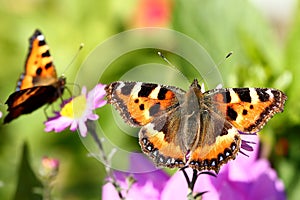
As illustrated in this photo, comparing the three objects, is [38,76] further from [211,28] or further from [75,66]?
[75,66]

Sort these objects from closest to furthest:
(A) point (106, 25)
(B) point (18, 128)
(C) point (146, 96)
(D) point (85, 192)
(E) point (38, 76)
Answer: (C) point (146, 96) → (E) point (38, 76) → (D) point (85, 192) → (B) point (18, 128) → (A) point (106, 25)

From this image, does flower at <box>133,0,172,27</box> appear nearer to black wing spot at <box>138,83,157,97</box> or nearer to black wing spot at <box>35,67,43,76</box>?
black wing spot at <box>35,67,43,76</box>

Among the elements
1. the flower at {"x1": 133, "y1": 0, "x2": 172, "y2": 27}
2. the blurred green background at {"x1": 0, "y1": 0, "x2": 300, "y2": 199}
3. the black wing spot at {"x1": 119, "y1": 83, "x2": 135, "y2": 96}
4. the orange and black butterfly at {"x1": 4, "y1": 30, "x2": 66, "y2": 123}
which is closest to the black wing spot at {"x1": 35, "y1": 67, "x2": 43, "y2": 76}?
the orange and black butterfly at {"x1": 4, "y1": 30, "x2": 66, "y2": 123}

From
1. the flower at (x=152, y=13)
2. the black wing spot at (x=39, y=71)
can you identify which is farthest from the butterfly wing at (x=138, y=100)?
the flower at (x=152, y=13)

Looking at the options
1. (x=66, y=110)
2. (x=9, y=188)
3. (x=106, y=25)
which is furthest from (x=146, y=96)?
(x=106, y=25)

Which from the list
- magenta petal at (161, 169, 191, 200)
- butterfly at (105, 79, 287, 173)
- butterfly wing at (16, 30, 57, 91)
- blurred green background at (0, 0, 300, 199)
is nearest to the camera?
butterfly at (105, 79, 287, 173)

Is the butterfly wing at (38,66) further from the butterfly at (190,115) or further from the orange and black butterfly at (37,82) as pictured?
the butterfly at (190,115)

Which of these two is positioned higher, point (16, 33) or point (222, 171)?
point (16, 33)
